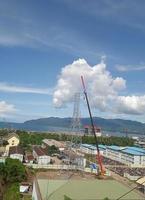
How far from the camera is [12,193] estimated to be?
43.1 ft

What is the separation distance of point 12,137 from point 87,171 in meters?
13.0

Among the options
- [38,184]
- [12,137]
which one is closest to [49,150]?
[12,137]

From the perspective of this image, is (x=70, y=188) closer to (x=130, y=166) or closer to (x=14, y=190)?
(x=14, y=190)

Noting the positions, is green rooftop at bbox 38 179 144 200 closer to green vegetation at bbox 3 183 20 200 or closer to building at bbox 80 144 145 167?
green vegetation at bbox 3 183 20 200

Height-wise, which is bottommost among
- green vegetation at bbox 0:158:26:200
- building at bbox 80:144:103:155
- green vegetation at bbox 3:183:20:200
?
green vegetation at bbox 3:183:20:200

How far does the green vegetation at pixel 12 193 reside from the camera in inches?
498

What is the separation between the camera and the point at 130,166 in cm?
2702

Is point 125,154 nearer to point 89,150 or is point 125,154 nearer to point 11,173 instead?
point 89,150

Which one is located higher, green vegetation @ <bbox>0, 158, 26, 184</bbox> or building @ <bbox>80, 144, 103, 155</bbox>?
building @ <bbox>80, 144, 103, 155</bbox>

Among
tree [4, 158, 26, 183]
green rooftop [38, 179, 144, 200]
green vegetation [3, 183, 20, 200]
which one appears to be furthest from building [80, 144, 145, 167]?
green rooftop [38, 179, 144, 200]

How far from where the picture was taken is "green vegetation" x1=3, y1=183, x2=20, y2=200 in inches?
498

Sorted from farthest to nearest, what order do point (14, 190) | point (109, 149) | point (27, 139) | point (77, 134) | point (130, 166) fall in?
point (27, 139) → point (109, 149) → point (130, 166) → point (77, 134) → point (14, 190)

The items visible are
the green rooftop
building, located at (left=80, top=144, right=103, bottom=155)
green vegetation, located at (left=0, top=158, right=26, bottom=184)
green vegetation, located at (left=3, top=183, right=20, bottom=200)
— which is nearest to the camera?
the green rooftop

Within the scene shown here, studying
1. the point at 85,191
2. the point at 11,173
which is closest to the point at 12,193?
the point at 11,173
